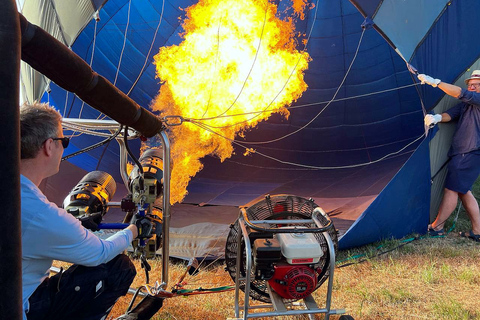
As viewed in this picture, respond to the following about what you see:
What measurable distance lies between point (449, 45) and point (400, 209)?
151 cm

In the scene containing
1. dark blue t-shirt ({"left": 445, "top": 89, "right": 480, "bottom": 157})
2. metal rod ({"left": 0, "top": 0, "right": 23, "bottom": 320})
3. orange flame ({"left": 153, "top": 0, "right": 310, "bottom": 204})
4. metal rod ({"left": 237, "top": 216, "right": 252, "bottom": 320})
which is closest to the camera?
metal rod ({"left": 0, "top": 0, "right": 23, "bottom": 320})

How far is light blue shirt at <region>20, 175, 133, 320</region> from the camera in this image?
1200 millimetres

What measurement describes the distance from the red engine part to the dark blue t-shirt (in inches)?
96.3

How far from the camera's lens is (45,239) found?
1.22 metres

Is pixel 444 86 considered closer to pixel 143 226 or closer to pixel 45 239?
pixel 143 226

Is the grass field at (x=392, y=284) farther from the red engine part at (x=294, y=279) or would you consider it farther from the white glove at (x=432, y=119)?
the white glove at (x=432, y=119)

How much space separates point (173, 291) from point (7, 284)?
145 centimetres

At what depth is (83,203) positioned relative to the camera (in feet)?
6.65

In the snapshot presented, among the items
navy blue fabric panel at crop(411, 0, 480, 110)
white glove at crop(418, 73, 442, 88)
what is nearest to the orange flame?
navy blue fabric panel at crop(411, 0, 480, 110)

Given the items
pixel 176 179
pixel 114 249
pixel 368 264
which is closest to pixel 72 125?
pixel 114 249

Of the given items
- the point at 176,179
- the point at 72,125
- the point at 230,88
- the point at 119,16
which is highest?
the point at 119,16

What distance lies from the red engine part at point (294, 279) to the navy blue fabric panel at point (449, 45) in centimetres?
237

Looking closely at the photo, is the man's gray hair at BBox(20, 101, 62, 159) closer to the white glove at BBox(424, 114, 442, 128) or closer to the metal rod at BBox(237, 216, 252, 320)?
the metal rod at BBox(237, 216, 252, 320)

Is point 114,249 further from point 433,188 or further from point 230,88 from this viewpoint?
point 230,88
